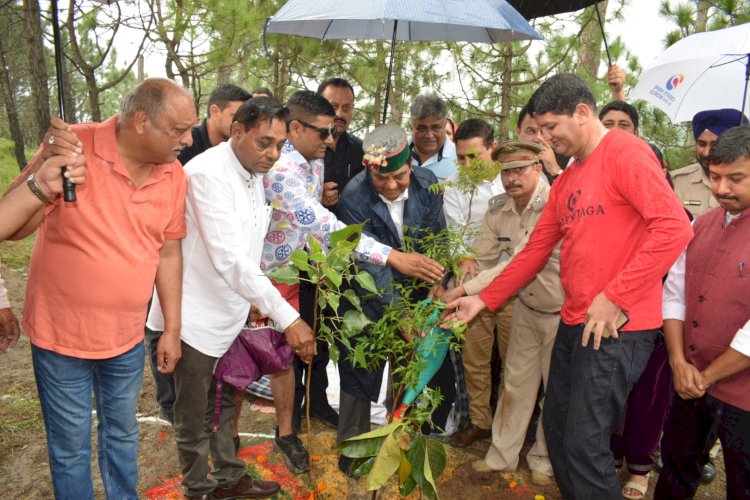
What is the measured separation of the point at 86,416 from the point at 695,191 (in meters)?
3.77

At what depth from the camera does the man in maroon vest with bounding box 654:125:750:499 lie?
7.79 ft

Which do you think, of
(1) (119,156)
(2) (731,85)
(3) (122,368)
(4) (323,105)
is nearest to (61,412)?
(3) (122,368)

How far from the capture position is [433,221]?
11.3ft

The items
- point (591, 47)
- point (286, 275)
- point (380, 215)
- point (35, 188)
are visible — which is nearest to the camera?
point (35, 188)

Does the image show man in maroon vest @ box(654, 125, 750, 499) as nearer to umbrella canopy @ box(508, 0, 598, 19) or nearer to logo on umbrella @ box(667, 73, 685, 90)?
logo on umbrella @ box(667, 73, 685, 90)

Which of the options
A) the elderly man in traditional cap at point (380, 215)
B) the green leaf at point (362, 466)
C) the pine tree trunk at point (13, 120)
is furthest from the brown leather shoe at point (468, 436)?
the pine tree trunk at point (13, 120)

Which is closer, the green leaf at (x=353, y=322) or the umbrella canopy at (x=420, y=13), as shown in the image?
the green leaf at (x=353, y=322)

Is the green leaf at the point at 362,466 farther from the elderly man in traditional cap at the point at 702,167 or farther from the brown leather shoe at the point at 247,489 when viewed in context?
the elderly man in traditional cap at the point at 702,167

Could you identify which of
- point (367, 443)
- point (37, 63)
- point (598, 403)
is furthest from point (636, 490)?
point (37, 63)

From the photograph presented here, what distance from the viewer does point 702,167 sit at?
A: 3.75 meters

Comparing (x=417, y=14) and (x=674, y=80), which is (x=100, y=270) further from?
(x=674, y=80)

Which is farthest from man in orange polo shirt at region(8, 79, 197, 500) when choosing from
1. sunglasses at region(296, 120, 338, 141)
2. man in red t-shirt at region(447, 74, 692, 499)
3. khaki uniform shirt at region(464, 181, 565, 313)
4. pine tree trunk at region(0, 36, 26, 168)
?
pine tree trunk at region(0, 36, 26, 168)

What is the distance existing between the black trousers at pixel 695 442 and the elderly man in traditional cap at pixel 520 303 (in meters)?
0.72

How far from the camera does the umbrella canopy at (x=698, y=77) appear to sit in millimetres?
3703
